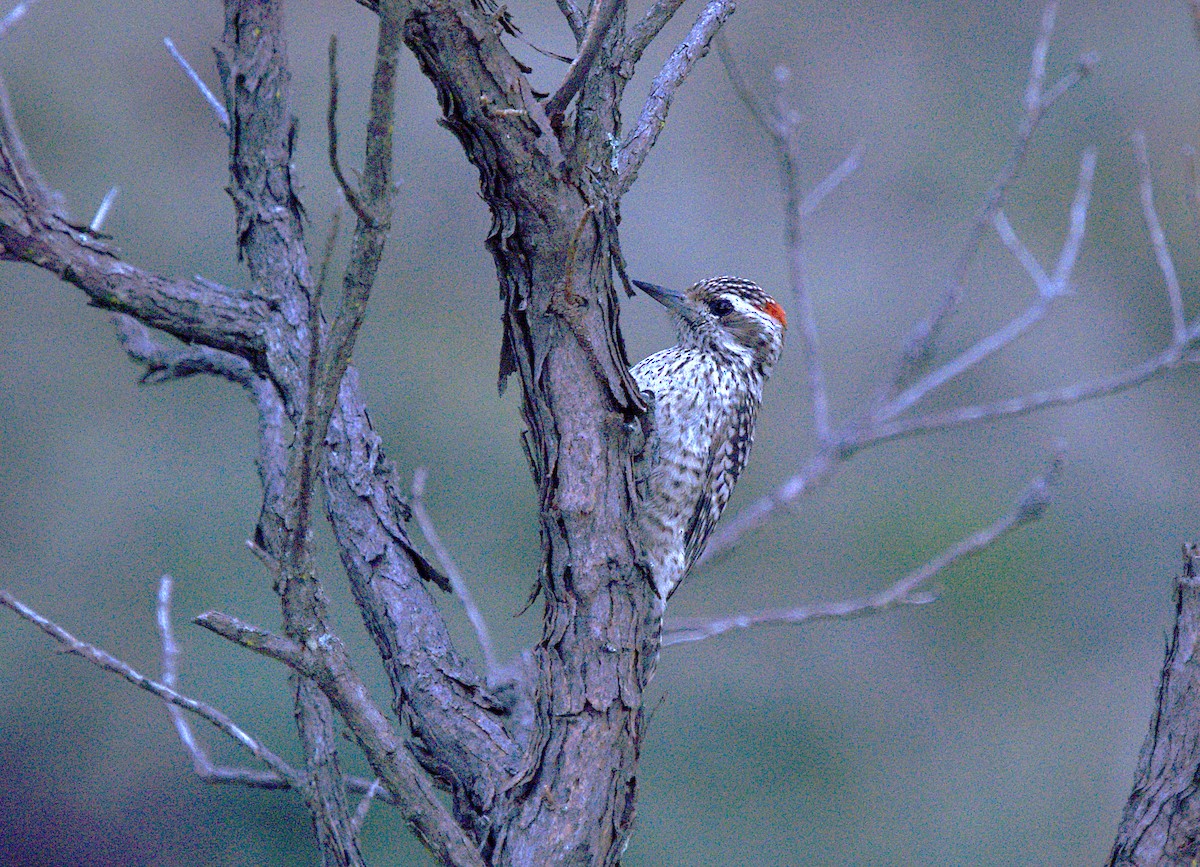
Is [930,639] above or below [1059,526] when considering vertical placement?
below

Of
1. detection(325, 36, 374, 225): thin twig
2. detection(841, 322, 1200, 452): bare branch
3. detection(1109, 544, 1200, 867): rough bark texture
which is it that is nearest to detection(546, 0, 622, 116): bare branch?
detection(325, 36, 374, 225): thin twig

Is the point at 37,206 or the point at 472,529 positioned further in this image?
the point at 472,529


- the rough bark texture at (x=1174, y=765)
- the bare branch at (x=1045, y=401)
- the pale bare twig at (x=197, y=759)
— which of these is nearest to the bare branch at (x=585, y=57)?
the pale bare twig at (x=197, y=759)

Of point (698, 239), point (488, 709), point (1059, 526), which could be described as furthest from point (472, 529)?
point (488, 709)

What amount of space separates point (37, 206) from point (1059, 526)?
26.4 feet

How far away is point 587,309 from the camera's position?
227 centimetres

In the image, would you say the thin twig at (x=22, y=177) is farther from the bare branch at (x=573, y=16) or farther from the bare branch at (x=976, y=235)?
the bare branch at (x=976, y=235)

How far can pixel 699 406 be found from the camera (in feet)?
11.2

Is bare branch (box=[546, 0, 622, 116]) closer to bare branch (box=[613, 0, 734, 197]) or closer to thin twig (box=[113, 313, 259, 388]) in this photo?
bare branch (box=[613, 0, 734, 197])

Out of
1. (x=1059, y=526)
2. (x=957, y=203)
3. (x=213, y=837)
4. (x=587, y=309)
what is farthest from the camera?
(x=957, y=203)

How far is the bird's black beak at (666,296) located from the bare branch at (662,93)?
3.62 feet

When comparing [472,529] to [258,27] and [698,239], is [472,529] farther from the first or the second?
[258,27]

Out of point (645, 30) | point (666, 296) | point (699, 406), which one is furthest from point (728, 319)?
point (645, 30)

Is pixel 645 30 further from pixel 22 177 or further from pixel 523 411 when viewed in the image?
pixel 22 177
